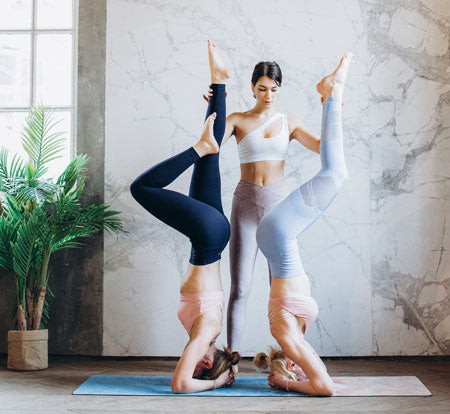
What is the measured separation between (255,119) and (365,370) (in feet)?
5.34

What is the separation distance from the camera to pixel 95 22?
3721 millimetres

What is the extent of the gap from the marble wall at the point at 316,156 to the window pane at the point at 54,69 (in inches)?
13.8

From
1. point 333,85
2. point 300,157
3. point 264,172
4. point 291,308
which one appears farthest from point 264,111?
point 291,308

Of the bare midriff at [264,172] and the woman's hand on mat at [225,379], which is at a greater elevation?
the bare midriff at [264,172]

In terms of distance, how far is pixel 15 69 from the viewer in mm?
3857

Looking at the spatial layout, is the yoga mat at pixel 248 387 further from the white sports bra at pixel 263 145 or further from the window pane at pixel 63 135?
the window pane at pixel 63 135

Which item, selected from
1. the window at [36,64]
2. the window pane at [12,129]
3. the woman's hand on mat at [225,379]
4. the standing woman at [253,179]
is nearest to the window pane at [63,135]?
the window at [36,64]

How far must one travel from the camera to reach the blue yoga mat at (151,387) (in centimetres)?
251

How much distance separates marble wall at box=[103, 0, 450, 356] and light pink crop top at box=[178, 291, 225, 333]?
3.25ft

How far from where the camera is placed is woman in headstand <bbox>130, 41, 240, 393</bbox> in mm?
2465

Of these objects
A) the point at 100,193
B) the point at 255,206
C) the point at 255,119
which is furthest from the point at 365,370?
the point at 100,193

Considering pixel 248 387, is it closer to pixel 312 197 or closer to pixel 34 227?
pixel 312 197

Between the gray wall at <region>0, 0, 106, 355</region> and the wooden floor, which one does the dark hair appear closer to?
Answer: the gray wall at <region>0, 0, 106, 355</region>

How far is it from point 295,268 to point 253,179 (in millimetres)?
699
